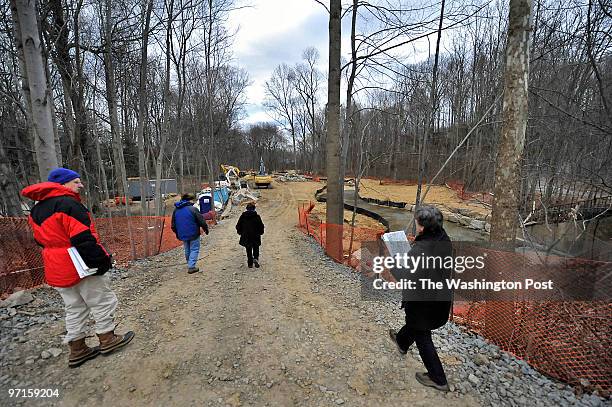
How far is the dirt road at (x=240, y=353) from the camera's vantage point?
2555 millimetres

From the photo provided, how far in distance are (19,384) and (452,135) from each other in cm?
3363

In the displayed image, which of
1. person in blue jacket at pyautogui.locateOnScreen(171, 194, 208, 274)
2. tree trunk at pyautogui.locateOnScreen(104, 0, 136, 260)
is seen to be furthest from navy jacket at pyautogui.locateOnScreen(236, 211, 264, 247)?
tree trunk at pyautogui.locateOnScreen(104, 0, 136, 260)

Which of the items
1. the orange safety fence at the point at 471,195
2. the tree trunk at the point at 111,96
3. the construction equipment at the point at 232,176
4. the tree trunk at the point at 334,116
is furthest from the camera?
the construction equipment at the point at 232,176

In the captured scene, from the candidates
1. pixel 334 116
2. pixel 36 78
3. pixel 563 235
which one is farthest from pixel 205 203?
pixel 563 235

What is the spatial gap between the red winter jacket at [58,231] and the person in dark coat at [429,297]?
3048 mm

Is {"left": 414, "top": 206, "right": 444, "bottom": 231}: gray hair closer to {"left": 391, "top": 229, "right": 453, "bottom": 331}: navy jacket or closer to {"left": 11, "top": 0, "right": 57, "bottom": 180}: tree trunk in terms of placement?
{"left": 391, "top": 229, "right": 453, "bottom": 331}: navy jacket

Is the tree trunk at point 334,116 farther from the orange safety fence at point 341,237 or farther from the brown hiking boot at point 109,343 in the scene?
the brown hiking boot at point 109,343

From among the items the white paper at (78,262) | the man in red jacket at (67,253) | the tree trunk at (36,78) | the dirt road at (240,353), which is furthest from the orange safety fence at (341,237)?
the tree trunk at (36,78)

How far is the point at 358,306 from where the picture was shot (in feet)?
14.7

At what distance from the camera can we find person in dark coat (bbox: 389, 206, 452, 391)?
2.48 metres

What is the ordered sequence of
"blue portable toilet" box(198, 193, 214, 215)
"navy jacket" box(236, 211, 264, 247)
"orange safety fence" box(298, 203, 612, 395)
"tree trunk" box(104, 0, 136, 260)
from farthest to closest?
"blue portable toilet" box(198, 193, 214, 215), "tree trunk" box(104, 0, 136, 260), "navy jacket" box(236, 211, 264, 247), "orange safety fence" box(298, 203, 612, 395)

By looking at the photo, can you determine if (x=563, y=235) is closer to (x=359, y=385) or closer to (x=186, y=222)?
(x=359, y=385)

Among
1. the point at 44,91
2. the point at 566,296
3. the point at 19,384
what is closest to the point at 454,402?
the point at 566,296

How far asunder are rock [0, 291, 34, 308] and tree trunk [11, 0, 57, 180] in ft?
5.70
